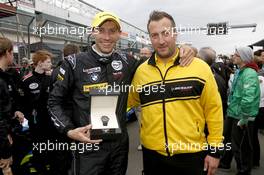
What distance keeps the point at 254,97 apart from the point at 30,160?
10.9ft

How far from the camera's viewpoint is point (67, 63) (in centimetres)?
258

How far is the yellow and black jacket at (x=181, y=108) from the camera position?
2.60m

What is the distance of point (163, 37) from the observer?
264 centimetres

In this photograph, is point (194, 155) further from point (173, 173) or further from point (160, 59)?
point (160, 59)

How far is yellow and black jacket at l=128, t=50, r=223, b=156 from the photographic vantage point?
102 inches

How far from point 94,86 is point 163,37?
673 millimetres

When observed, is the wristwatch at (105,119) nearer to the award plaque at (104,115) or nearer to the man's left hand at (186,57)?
the award plaque at (104,115)

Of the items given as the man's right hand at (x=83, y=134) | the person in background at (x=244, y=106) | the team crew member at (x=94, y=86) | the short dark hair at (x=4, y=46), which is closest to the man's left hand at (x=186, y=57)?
the team crew member at (x=94, y=86)

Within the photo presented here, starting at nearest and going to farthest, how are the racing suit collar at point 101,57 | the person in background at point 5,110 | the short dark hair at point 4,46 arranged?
the racing suit collar at point 101,57, the person in background at point 5,110, the short dark hair at point 4,46

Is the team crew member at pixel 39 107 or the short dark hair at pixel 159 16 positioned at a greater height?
the short dark hair at pixel 159 16

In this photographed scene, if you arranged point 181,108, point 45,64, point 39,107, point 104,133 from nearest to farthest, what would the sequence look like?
point 104,133 → point 181,108 → point 39,107 → point 45,64

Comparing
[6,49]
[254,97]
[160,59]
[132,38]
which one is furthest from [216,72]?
[132,38]

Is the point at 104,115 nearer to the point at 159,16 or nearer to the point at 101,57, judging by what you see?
the point at 101,57

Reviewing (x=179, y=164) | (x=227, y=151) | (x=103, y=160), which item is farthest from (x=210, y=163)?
(x=227, y=151)
